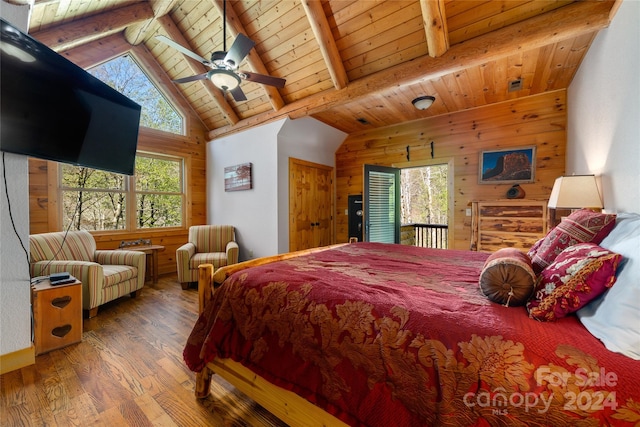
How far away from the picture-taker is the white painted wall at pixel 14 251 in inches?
71.5

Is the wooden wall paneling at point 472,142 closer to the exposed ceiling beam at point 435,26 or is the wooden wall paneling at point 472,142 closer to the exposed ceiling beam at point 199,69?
the exposed ceiling beam at point 435,26

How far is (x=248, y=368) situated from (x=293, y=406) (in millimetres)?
314

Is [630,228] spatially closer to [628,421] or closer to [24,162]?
[628,421]

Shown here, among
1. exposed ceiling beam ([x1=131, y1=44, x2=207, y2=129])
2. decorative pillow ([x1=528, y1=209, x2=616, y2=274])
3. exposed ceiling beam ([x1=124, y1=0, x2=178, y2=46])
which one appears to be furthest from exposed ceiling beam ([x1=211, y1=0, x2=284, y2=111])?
decorative pillow ([x1=528, y1=209, x2=616, y2=274])

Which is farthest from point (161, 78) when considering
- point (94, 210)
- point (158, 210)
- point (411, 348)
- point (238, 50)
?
point (411, 348)

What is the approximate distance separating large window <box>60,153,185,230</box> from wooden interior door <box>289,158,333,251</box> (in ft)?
7.62

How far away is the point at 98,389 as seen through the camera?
5.43 ft

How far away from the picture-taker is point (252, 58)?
352 centimetres

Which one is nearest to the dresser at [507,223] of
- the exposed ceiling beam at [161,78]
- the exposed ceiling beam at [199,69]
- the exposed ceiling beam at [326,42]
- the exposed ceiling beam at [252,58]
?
the exposed ceiling beam at [326,42]

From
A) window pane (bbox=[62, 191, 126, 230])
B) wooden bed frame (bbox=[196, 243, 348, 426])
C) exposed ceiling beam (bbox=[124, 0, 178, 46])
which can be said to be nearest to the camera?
wooden bed frame (bbox=[196, 243, 348, 426])

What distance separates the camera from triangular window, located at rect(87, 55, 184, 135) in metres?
4.14

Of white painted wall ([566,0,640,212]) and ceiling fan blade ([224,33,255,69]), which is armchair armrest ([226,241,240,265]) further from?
white painted wall ([566,0,640,212])

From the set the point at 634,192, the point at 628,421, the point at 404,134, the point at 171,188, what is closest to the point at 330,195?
the point at 404,134

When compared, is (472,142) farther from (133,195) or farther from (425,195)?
(133,195)
